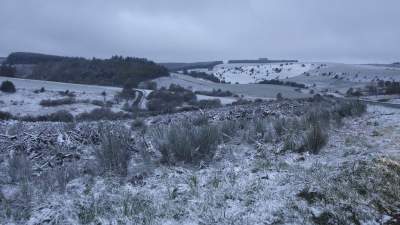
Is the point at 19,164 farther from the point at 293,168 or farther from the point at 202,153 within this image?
the point at 293,168

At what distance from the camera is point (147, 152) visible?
9.93 meters

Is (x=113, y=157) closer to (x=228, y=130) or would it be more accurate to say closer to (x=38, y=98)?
(x=228, y=130)

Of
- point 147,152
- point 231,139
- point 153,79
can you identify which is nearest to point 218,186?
point 147,152

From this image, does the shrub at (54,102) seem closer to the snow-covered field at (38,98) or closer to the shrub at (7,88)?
the snow-covered field at (38,98)

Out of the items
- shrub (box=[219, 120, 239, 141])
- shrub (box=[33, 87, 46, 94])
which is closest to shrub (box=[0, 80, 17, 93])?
shrub (box=[33, 87, 46, 94])

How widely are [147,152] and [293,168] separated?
3.51 m

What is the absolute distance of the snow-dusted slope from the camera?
102m

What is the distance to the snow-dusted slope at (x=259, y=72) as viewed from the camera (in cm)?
10200

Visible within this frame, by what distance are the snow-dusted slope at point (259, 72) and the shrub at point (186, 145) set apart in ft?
290

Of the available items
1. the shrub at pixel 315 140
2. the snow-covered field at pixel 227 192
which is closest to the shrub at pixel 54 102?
the snow-covered field at pixel 227 192

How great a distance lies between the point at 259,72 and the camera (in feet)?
362

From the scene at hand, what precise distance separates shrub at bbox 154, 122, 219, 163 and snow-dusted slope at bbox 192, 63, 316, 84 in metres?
88.3

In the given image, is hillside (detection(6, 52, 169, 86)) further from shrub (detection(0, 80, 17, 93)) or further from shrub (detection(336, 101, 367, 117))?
shrub (detection(336, 101, 367, 117))

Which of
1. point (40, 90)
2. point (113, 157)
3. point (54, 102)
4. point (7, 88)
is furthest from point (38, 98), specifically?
point (113, 157)
